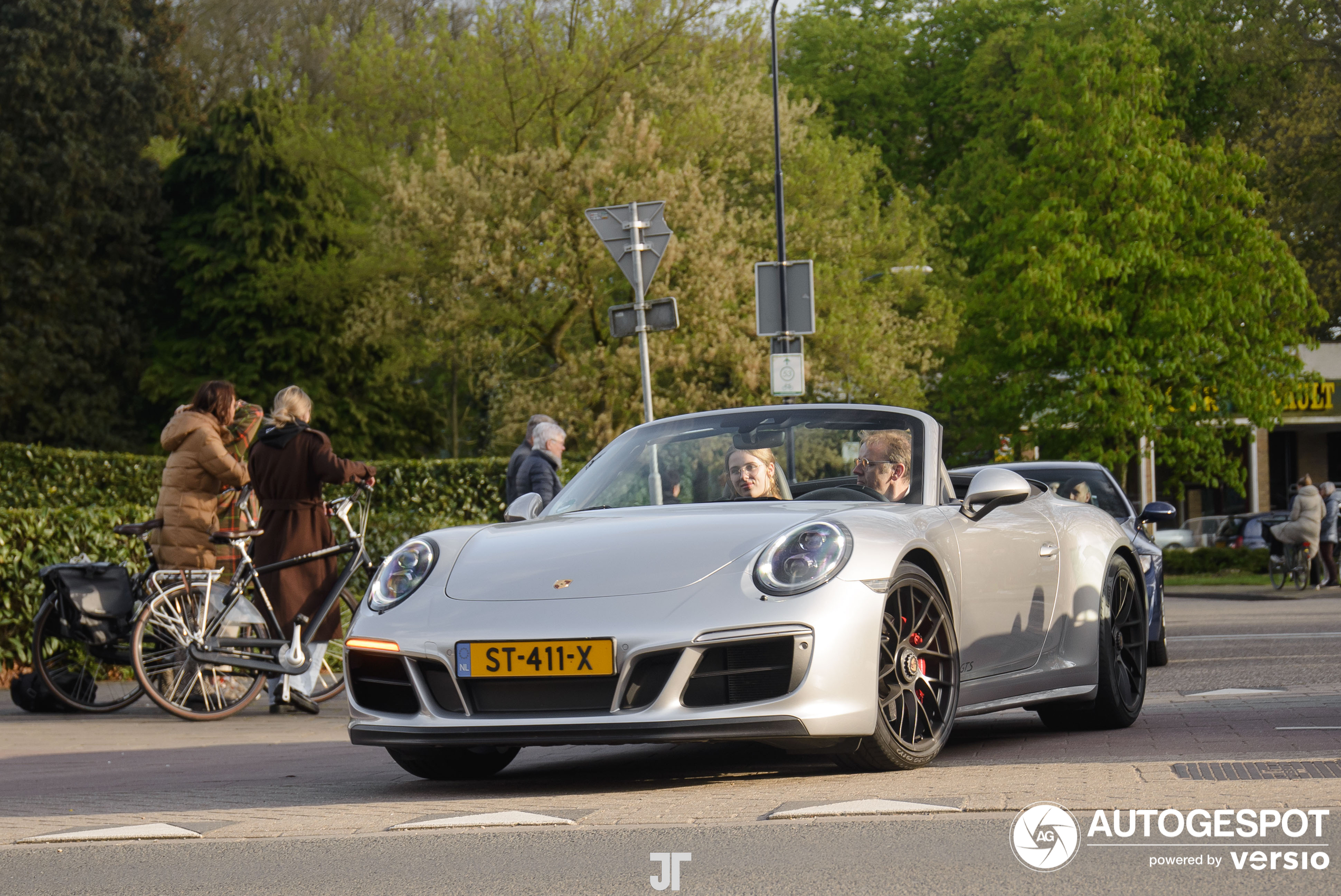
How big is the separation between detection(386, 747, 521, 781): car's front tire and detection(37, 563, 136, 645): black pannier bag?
4308mm

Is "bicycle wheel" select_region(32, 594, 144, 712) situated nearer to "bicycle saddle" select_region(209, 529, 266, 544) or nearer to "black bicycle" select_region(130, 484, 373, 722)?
"black bicycle" select_region(130, 484, 373, 722)

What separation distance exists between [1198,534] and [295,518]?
33.2m

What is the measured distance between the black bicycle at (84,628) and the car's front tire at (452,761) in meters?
4.21

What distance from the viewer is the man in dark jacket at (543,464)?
12328mm

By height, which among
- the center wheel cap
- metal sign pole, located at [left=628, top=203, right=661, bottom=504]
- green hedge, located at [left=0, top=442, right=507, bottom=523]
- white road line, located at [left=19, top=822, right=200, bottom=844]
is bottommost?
green hedge, located at [left=0, top=442, right=507, bottom=523]

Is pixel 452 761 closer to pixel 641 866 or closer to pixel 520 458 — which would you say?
pixel 641 866

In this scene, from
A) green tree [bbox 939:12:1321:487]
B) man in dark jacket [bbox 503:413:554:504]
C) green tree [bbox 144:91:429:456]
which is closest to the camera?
man in dark jacket [bbox 503:413:554:504]

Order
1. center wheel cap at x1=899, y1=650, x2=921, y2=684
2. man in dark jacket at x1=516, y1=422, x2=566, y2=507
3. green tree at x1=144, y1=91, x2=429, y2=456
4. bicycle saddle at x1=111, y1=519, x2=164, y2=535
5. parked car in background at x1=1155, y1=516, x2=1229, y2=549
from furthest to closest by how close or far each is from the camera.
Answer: green tree at x1=144, y1=91, x2=429, y2=456 < parked car in background at x1=1155, y1=516, x2=1229, y2=549 < man in dark jacket at x1=516, y1=422, x2=566, y2=507 < bicycle saddle at x1=111, y1=519, x2=164, y2=535 < center wheel cap at x1=899, y1=650, x2=921, y2=684

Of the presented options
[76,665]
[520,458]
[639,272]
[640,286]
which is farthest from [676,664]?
[639,272]

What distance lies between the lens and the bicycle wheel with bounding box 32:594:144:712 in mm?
10289

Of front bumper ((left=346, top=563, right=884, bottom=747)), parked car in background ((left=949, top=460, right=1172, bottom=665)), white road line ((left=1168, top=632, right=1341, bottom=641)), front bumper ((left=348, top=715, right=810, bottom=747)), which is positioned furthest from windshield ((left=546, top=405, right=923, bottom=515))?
white road line ((left=1168, top=632, right=1341, bottom=641))

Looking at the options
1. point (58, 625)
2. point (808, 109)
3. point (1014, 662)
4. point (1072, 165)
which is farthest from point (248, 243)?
point (1014, 662)

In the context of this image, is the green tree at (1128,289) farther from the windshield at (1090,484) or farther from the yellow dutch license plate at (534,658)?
the yellow dutch license plate at (534,658)

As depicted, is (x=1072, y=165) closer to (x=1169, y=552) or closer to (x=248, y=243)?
(x=1169, y=552)
